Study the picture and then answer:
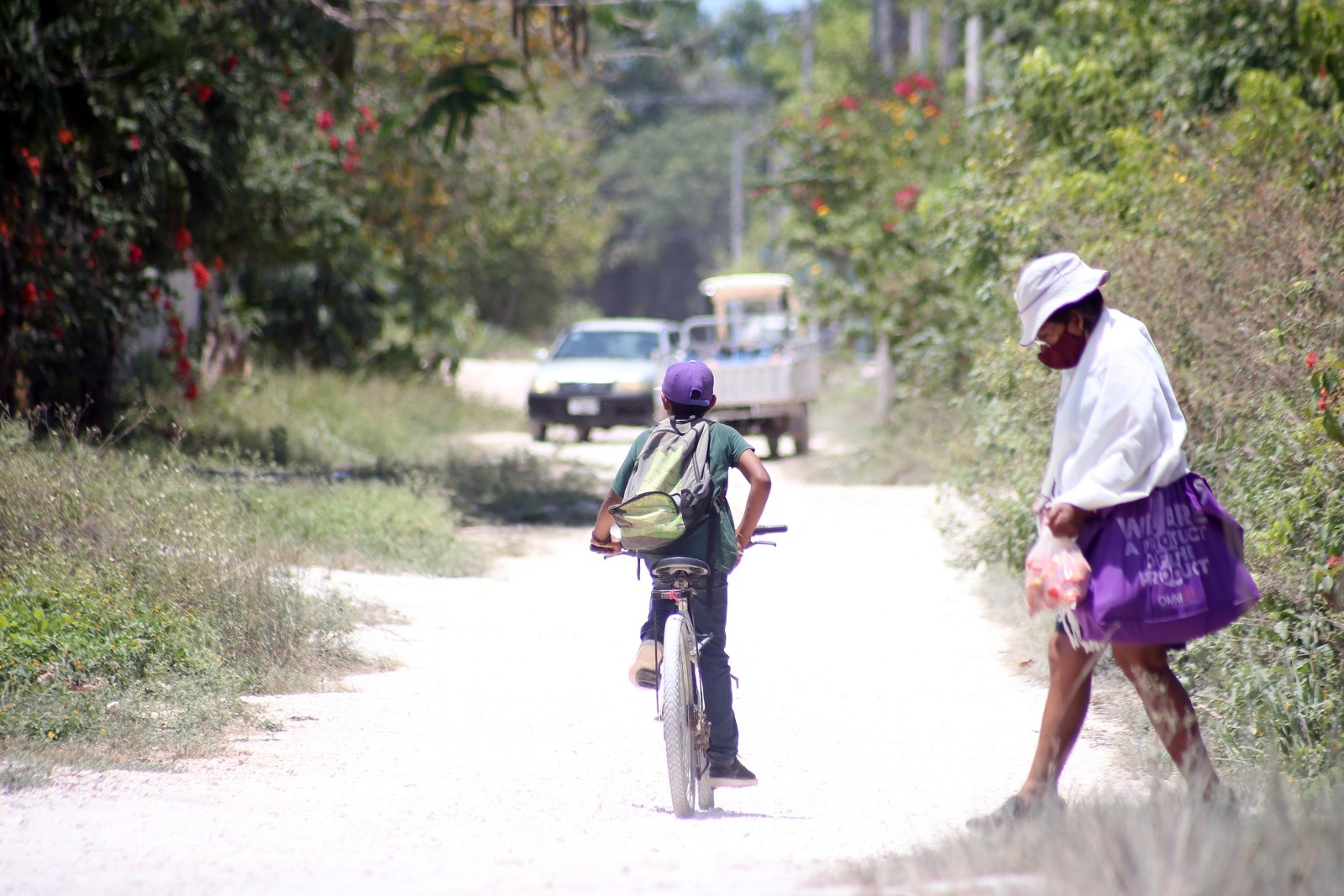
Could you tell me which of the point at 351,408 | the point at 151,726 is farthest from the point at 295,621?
the point at 351,408

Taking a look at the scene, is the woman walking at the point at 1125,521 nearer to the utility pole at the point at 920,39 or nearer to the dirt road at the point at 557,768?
the dirt road at the point at 557,768

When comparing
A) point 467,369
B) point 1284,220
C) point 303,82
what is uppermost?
point 303,82

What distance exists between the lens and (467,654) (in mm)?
7797

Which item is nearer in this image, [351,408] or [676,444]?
[676,444]

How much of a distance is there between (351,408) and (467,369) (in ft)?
56.3

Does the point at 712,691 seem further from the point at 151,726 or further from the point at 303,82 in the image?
the point at 303,82

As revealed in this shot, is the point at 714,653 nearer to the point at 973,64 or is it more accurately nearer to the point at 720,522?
the point at 720,522

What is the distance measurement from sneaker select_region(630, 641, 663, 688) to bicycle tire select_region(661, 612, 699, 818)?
0.19 m

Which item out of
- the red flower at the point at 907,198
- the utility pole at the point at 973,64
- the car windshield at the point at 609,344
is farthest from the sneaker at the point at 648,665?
the car windshield at the point at 609,344

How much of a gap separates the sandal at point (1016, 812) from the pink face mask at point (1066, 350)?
124cm

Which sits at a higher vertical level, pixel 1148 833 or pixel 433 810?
pixel 1148 833

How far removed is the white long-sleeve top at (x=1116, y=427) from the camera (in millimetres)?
3934

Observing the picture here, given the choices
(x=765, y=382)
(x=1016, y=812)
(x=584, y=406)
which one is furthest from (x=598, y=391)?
(x=1016, y=812)

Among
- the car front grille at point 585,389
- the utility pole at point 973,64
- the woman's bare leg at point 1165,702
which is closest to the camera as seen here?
the woman's bare leg at point 1165,702
